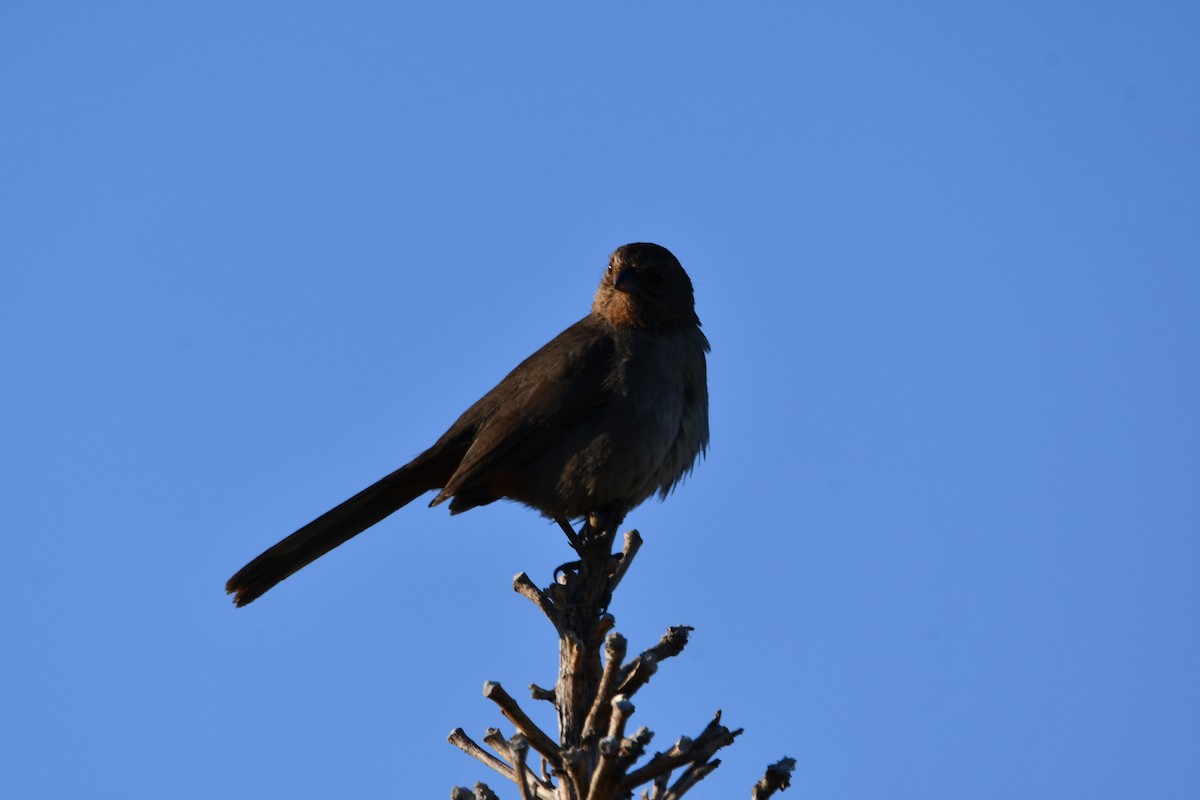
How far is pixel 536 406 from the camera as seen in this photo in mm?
7027

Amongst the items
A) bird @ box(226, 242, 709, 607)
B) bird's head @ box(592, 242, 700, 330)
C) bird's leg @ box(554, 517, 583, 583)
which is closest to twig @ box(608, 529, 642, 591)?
bird's leg @ box(554, 517, 583, 583)

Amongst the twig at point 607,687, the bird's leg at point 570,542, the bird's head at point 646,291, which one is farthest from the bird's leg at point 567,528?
the twig at point 607,687

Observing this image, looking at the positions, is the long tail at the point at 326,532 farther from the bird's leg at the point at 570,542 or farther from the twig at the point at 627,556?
the twig at the point at 627,556

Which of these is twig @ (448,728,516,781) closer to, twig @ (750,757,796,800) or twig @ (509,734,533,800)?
twig @ (509,734,533,800)

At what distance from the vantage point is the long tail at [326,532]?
6488 millimetres

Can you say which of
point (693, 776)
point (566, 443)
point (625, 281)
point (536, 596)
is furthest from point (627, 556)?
point (625, 281)

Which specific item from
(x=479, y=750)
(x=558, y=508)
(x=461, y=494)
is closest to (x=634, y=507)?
(x=558, y=508)

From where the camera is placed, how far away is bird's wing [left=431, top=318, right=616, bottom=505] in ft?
22.5

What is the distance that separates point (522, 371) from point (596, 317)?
0.67 m

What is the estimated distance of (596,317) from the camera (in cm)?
795

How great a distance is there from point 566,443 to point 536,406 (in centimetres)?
26

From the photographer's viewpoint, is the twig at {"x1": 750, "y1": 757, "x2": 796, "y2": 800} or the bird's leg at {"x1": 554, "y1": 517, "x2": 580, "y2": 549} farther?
the bird's leg at {"x1": 554, "y1": 517, "x2": 580, "y2": 549}

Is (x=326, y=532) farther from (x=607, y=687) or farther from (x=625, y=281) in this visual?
(x=607, y=687)

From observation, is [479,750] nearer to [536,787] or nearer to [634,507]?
[536,787]
